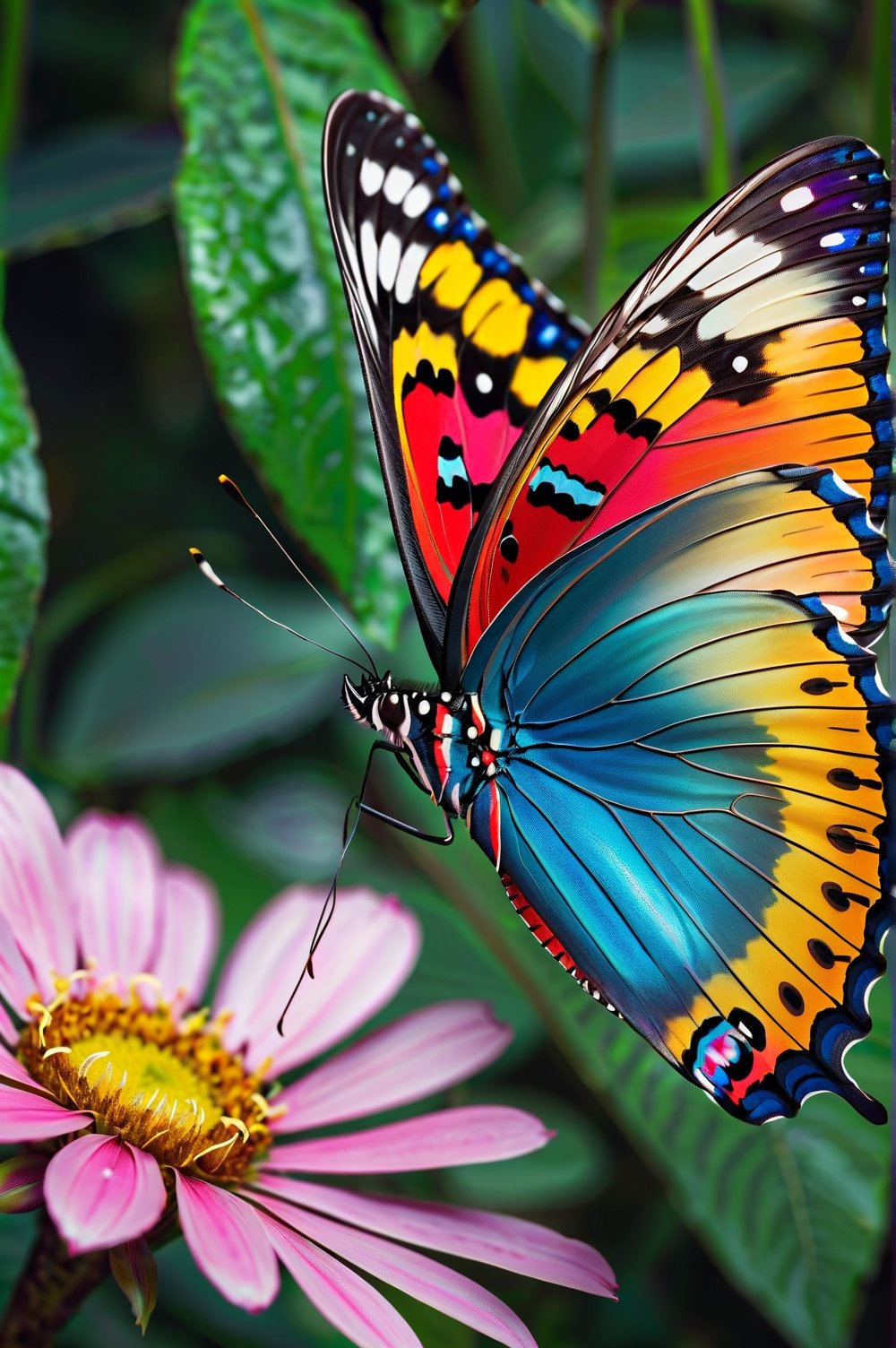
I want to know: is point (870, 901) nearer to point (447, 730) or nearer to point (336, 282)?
point (447, 730)

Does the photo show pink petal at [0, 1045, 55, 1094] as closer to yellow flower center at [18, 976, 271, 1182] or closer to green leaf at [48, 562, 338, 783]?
yellow flower center at [18, 976, 271, 1182]

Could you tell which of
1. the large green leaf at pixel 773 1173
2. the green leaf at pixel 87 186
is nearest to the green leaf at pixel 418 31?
the green leaf at pixel 87 186

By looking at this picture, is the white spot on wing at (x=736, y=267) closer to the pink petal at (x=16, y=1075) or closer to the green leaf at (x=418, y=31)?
the green leaf at (x=418, y=31)

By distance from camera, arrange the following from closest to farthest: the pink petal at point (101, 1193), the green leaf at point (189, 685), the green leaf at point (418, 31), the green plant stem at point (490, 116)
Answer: the pink petal at point (101, 1193) < the green leaf at point (418, 31) < the green leaf at point (189, 685) < the green plant stem at point (490, 116)

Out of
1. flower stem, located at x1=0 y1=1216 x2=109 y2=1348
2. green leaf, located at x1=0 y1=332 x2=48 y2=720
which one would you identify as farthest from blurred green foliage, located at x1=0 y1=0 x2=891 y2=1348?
flower stem, located at x1=0 y1=1216 x2=109 y2=1348

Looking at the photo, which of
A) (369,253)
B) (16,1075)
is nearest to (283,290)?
(369,253)
